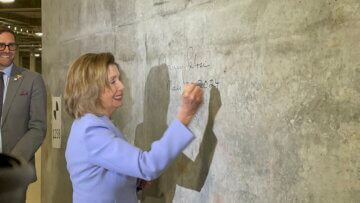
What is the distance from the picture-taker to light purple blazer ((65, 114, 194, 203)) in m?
1.79

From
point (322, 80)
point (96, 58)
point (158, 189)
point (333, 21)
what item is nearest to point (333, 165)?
point (322, 80)

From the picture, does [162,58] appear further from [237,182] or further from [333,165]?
[333,165]

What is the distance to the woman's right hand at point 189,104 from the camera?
1830 millimetres

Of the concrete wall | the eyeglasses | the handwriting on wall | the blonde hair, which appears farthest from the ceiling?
the blonde hair

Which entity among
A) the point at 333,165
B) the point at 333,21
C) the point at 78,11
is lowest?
the point at 333,165

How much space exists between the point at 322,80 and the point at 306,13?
0.73 feet

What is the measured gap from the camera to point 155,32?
2457 mm

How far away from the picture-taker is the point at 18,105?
3.18m

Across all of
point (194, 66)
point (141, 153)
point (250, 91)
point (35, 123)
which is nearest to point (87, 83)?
point (141, 153)

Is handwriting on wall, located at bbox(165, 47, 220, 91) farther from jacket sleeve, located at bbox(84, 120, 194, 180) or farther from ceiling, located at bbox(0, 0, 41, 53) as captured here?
ceiling, located at bbox(0, 0, 41, 53)

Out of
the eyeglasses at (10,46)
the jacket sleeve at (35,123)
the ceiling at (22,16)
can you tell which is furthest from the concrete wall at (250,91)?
the ceiling at (22,16)

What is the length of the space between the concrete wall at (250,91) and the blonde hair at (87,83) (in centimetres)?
42

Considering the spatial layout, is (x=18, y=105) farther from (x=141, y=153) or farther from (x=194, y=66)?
(x=141, y=153)

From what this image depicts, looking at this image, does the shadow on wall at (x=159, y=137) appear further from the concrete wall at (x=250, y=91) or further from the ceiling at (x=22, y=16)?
the ceiling at (x=22, y=16)
